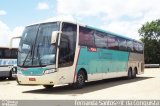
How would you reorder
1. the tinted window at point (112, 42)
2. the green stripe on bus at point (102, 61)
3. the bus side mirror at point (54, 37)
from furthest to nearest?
the tinted window at point (112, 42) → the green stripe on bus at point (102, 61) → the bus side mirror at point (54, 37)

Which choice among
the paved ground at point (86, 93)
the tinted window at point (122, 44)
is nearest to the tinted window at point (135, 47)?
the tinted window at point (122, 44)

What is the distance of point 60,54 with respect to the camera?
1593 centimetres

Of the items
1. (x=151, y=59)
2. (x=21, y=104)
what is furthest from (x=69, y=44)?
(x=151, y=59)

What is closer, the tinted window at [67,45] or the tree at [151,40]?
the tinted window at [67,45]

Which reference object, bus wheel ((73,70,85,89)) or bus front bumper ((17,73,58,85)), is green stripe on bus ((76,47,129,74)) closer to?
bus wheel ((73,70,85,89))

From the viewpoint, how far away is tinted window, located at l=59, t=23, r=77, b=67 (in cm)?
1612

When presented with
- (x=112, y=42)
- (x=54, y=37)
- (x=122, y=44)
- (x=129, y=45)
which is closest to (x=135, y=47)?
(x=129, y=45)

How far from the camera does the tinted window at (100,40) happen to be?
65.2ft

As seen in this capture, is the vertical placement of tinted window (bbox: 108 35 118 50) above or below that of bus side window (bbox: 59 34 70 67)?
above

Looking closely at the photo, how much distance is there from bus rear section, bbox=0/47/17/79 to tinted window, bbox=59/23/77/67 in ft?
34.6

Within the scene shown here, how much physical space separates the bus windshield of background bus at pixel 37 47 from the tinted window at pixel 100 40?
407cm

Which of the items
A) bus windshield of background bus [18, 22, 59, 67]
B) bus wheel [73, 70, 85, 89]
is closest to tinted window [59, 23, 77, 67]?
bus windshield of background bus [18, 22, 59, 67]

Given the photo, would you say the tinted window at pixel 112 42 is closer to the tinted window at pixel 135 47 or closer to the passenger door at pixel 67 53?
the tinted window at pixel 135 47

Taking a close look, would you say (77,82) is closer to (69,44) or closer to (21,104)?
(69,44)
